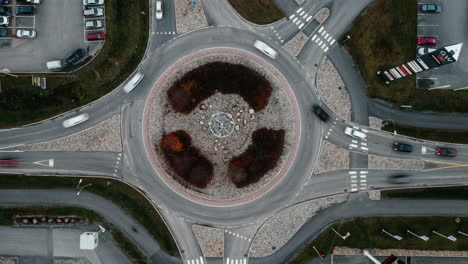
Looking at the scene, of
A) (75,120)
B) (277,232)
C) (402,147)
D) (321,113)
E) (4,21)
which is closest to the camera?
(75,120)

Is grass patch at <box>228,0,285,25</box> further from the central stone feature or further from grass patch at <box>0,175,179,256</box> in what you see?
grass patch at <box>0,175,179,256</box>

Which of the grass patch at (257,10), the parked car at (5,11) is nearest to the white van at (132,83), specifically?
the grass patch at (257,10)

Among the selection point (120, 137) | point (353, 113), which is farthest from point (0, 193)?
point (353, 113)

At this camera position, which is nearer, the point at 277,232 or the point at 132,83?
the point at 132,83

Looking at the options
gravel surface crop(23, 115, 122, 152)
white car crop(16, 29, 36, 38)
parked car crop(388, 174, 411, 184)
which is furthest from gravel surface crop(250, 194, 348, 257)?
white car crop(16, 29, 36, 38)

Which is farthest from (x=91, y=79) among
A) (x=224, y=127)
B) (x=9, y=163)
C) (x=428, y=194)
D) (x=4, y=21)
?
(x=428, y=194)

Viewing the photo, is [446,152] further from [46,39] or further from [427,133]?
[46,39]
